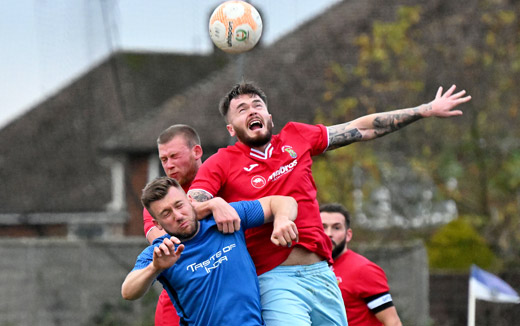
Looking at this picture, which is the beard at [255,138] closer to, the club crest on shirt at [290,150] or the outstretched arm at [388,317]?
the club crest on shirt at [290,150]

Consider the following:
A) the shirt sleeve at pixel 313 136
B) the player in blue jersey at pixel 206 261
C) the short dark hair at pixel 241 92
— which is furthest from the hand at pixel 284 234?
the short dark hair at pixel 241 92

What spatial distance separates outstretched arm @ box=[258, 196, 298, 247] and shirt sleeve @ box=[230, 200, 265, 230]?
0.03m

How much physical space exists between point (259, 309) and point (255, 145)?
1047 millimetres

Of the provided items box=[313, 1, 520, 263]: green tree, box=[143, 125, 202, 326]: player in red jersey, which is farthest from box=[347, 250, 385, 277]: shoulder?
box=[313, 1, 520, 263]: green tree

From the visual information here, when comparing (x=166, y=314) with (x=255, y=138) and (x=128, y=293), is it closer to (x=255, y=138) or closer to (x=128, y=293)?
(x=128, y=293)

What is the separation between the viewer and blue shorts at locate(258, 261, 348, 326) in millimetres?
4953

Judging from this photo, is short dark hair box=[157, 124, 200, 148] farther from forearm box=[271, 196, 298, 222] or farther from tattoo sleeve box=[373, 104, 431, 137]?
tattoo sleeve box=[373, 104, 431, 137]

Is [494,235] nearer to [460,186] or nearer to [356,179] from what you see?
[460,186]

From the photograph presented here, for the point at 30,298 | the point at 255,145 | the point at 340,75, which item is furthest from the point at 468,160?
the point at 255,145

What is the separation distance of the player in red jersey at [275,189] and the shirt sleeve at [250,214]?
22cm

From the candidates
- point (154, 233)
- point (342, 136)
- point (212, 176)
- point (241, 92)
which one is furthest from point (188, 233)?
point (342, 136)

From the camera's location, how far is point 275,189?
205 inches

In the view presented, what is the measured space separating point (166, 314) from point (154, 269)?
127cm

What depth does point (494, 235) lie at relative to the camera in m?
15.6
